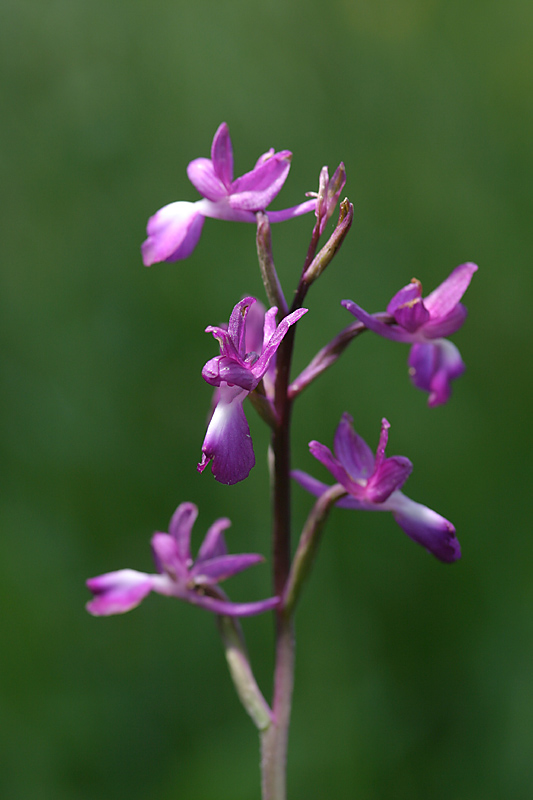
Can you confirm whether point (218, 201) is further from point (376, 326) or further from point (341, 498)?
point (341, 498)

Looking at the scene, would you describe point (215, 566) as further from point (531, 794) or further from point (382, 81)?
point (382, 81)

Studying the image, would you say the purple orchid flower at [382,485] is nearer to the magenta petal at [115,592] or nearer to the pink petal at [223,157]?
the magenta petal at [115,592]

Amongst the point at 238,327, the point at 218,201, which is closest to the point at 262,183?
the point at 218,201

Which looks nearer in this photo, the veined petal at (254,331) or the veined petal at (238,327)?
the veined petal at (238,327)

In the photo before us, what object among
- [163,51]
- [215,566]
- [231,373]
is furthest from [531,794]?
[163,51]

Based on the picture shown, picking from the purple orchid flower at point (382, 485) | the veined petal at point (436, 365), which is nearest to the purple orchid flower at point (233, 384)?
the purple orchid flower at point (382, 485)
